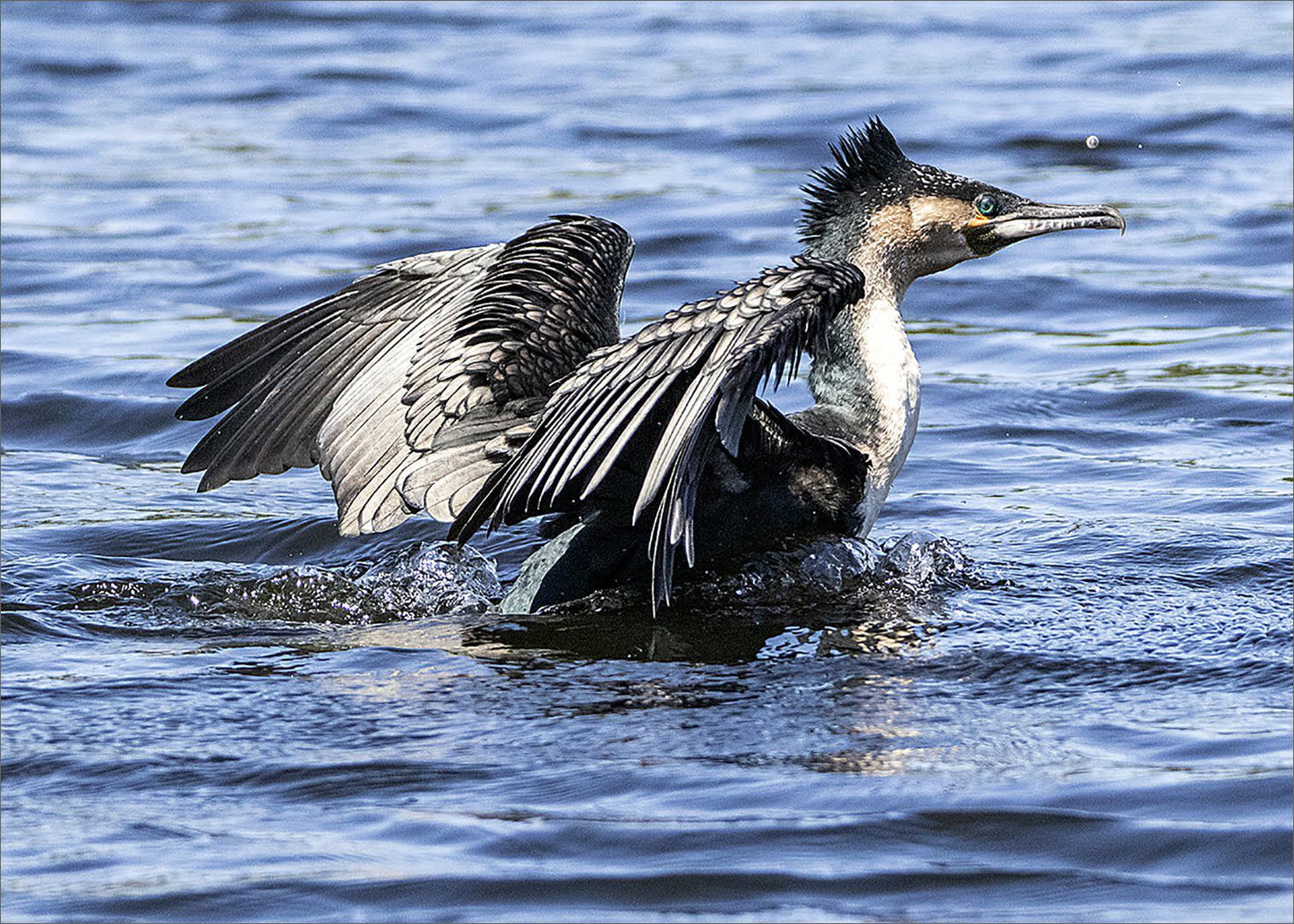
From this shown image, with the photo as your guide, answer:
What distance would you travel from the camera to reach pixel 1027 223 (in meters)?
6.11

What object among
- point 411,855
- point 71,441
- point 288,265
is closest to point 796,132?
point 288,265

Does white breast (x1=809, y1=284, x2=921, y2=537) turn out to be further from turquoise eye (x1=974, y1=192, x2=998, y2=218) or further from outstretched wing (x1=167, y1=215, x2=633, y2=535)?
outstretched wing (x1=167, y1=215, x2=633, y2=535)

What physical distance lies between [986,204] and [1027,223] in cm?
14

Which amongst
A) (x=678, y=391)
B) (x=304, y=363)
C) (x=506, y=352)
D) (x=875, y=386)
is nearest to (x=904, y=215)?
(x=875, y=386)

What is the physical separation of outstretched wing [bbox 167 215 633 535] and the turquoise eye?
106 cm

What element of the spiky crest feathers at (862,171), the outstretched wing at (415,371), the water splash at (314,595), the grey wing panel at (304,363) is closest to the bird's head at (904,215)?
the spiky crest feathers at (862,171)

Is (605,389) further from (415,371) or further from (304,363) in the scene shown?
(304,363)

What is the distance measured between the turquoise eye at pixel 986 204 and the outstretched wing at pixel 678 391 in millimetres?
1370

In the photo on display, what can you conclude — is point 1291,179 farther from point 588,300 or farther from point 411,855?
point 411,855

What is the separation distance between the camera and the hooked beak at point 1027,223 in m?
6.00

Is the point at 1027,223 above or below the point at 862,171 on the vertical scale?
below

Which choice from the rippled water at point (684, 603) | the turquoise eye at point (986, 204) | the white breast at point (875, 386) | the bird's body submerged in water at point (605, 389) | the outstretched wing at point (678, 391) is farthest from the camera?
the turquoise eye at point (986, 204)

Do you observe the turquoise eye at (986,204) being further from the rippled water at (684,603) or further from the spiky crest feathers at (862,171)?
the rippled water at (684,603)

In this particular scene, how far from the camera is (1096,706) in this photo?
15.5 ft
